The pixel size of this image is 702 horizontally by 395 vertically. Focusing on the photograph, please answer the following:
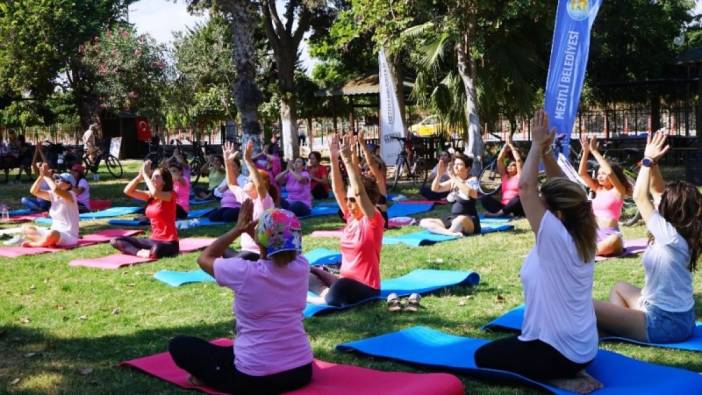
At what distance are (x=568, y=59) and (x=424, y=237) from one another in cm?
508

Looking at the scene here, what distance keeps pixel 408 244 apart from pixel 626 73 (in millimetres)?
18975

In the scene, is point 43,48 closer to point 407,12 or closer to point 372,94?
point 372,94

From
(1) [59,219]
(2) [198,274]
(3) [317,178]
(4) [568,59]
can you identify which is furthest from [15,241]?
(4) [568,59]

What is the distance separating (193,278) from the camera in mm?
7785

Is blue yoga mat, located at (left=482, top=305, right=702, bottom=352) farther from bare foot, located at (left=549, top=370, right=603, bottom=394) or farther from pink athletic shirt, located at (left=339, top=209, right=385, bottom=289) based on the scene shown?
pink athletic shirt, located at (left=339, top=209, right=385, bottom=289)

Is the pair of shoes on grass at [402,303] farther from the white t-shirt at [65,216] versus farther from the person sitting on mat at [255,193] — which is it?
the white t-shirt at [65,216]

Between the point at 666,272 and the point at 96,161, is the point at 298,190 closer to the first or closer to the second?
the point at 666,272

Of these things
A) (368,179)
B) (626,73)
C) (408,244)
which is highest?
(626,73)

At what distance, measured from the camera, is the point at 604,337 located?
5.28 m

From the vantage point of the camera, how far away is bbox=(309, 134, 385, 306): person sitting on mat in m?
6.25

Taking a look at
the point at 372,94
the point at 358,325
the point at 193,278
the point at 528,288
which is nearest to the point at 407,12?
the point at 372,94

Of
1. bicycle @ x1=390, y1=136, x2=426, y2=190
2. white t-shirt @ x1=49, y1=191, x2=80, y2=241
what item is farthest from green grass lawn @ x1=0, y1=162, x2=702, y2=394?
bicycle @ x1=390, y1=136, x2=426, y2=190

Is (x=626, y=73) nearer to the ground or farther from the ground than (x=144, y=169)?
farther from the ground

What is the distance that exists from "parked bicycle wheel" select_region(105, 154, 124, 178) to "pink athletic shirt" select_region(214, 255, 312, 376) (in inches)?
734
